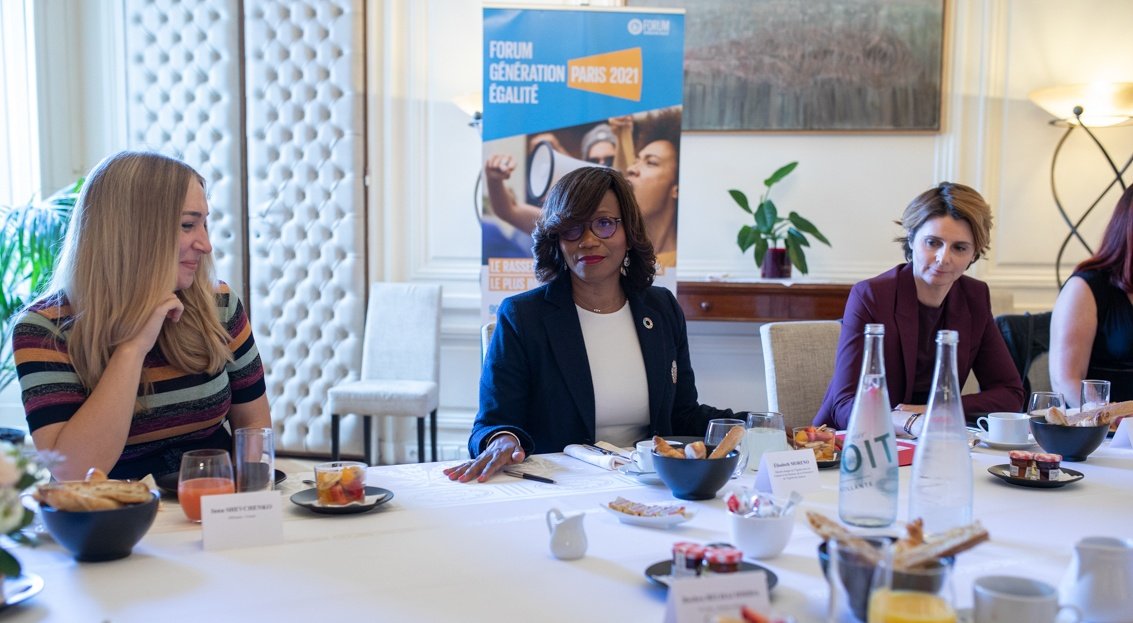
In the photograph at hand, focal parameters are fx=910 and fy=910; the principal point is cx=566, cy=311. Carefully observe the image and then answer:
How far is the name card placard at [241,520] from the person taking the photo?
4.00 ft

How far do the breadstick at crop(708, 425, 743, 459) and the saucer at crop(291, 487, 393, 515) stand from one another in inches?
20.6

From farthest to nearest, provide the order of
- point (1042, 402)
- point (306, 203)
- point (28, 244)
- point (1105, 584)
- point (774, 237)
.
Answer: point (306, 203), point (774, 237), point (28, 244), point (1042, 402), point (1105, 584)

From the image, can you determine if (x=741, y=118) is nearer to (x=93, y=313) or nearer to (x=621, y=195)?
(x=621, y=195)

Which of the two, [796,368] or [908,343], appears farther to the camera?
[796,368]

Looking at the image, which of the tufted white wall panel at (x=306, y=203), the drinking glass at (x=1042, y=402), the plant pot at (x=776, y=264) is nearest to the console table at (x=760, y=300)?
the plant pot at (x=776, y=264)

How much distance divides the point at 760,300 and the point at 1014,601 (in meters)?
3.21

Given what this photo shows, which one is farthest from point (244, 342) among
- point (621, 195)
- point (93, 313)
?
point (621, 195)

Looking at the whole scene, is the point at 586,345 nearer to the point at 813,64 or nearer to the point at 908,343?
the point at 908,343

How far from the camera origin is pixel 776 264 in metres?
4.16

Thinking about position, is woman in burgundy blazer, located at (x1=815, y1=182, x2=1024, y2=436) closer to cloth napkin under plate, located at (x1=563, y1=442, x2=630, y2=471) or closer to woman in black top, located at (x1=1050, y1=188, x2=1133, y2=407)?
woman in black top, located at (x1=1050, y1=188, x2=1133, y2=407)

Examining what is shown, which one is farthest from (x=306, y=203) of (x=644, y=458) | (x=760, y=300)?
(x=644, y=458)

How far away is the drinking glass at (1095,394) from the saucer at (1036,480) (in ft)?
0.95

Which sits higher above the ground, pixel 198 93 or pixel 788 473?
pixel 198 93

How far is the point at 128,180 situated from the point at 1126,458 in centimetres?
202
